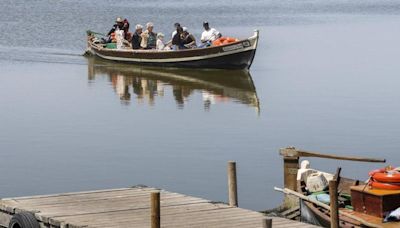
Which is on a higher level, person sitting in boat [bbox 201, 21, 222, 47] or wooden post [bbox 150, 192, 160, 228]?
person sitting in boat [bbox 201, 21, 222, 47]

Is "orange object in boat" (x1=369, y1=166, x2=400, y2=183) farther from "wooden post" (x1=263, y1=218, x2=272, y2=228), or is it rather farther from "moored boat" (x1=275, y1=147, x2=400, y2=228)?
"wooden post" (x1=263, y1=218, x2=272, y2=228)

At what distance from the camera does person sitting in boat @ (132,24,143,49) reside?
41281 millimetres

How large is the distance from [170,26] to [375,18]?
16.7m

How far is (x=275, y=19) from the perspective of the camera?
247 ft

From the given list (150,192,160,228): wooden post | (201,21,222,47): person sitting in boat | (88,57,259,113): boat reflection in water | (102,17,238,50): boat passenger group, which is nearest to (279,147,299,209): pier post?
(150,192,160,228): wooden post

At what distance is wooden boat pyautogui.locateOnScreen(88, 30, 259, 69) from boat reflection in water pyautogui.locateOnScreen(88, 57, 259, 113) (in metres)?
0.34

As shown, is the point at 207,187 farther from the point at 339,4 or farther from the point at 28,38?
the point at 339,4

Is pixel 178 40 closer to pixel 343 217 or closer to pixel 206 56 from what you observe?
pixel 206 56

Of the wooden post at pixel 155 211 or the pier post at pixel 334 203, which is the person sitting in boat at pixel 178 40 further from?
the wooden post at pixel 155 211

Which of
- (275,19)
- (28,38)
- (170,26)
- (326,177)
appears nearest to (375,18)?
(275,19)

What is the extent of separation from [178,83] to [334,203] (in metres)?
23.3

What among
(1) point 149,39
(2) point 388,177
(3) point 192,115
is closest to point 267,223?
(2) point 388,177

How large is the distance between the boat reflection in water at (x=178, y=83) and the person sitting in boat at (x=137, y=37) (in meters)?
0.82

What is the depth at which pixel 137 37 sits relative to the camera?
1634 inches
